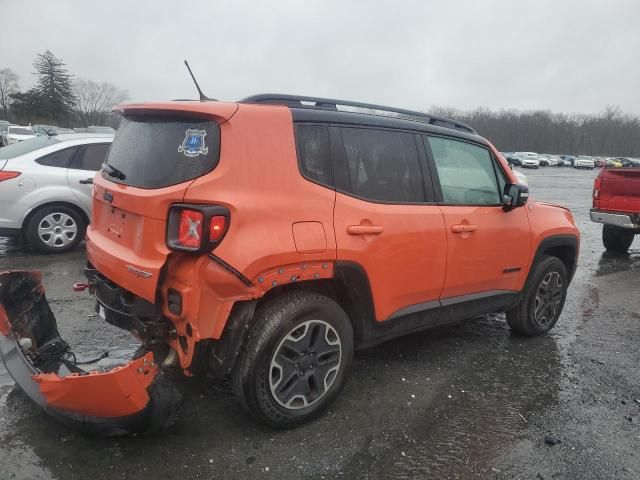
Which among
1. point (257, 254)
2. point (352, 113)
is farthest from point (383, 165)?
point (257, 254)

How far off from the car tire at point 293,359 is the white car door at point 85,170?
16.3ft

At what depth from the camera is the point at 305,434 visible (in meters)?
2.83

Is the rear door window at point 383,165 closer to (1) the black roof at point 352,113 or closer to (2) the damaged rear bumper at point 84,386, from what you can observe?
(1) the black roof at point 352,113

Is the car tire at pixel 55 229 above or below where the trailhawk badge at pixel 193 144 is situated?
below

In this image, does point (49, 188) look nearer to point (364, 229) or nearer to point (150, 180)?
point (150, 180)

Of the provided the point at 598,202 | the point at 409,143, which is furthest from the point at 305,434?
the point at 598,202

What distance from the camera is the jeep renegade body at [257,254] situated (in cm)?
246

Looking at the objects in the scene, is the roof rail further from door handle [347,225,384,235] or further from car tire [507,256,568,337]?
car tire [507,256,568,337]

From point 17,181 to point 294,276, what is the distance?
533 centimetres

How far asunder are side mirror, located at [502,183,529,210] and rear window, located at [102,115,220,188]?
2411 millimetres

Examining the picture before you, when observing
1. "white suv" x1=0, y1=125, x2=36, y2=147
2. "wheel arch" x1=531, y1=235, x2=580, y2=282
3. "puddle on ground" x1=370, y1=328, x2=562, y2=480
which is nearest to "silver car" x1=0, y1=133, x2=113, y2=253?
"puddle on ground" x1=370, y1=328, x2=562, y2=480

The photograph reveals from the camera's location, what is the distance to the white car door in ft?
21.7

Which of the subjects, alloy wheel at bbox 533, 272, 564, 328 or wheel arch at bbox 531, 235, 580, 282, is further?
alloy wheel at bbox 533, 272, 564, 328

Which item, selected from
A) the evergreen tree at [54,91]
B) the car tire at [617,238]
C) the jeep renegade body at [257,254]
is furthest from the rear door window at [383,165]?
the evergreen tree at [54,91]
